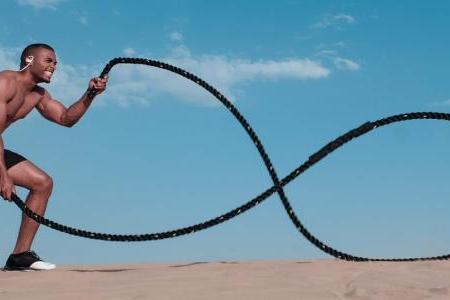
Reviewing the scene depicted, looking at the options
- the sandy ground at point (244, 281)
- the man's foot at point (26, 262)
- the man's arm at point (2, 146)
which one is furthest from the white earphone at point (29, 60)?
the sandy ground at point (244, 281)

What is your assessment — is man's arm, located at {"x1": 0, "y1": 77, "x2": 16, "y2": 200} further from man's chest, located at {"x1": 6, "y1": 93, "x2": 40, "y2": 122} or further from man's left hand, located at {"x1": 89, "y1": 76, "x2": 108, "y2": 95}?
man's left hand, located at {"x1": 89, "y1": 76, "x2": 108, "y2": 95}

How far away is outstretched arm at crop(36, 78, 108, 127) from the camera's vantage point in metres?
8.59

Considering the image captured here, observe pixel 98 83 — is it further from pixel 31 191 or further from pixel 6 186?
pixel 6 186

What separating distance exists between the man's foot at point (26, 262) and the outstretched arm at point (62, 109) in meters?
1.67

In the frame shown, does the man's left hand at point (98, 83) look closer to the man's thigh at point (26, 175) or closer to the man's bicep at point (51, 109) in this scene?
the man's bicep at point (51, 109)

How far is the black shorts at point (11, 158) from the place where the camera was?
8039 mm

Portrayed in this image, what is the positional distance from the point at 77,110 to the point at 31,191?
115 centimetres

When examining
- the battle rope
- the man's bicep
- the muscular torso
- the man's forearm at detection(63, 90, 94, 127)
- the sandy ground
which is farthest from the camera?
the man's bicep

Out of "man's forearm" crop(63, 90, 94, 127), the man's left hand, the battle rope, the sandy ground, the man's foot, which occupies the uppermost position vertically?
the man's left hand

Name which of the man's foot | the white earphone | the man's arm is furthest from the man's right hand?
the white earphone

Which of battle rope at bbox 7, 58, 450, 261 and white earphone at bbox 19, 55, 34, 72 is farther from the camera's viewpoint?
white earphone at bbox 19, 55, 34, 72

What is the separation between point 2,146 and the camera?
7.82 meters

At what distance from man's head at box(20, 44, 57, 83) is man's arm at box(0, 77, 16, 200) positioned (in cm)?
37

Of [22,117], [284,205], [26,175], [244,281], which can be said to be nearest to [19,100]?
[22,117]
